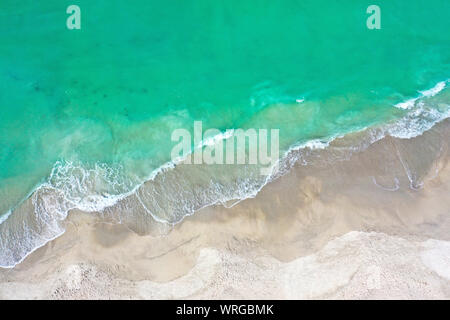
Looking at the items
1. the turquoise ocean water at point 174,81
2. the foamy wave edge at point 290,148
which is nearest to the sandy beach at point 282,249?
the foamy wave edge at point 290,148

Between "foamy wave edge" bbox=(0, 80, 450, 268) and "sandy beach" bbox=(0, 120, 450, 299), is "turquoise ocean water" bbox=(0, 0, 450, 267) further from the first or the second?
"sandy beach" bbox=(0, 120, 450, 299)

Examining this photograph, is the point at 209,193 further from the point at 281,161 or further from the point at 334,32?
the point at 334,32

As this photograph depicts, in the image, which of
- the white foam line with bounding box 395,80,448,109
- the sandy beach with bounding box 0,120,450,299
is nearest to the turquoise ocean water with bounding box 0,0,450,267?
the white foam line with bounding box 395,80,448,109

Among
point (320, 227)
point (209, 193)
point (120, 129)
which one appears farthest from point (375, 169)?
point (120, 129)

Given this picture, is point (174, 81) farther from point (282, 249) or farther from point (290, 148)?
point (282, 249)

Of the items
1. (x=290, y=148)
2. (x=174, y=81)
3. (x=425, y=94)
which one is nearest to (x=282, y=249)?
(x=290, y=148)

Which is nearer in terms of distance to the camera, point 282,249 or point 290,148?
point 282,249
